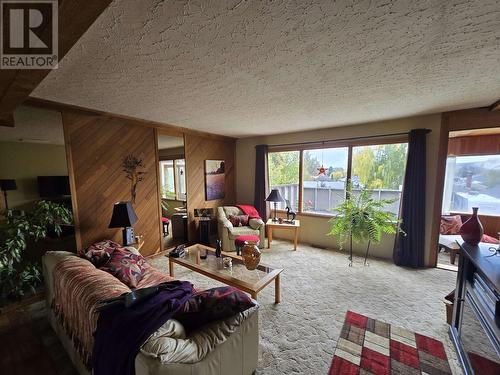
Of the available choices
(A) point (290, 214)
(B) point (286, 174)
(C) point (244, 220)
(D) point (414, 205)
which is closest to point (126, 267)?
(C) point (244, 220)

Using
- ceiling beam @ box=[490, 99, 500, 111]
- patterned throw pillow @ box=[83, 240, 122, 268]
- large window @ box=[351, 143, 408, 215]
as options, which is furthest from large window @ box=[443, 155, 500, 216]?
patterned throw pillow @ box=[83, 240, 122, 268]

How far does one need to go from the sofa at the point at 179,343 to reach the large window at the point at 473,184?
5.13 meters

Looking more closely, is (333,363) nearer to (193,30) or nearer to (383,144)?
(193,30)

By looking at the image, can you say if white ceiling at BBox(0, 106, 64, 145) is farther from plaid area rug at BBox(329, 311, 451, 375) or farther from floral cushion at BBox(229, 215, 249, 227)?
plaid area rug at BBox(329, 311, 451, 375)

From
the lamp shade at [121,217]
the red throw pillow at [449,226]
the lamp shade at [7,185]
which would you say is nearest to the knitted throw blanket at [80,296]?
the lamp shade at [121,217]

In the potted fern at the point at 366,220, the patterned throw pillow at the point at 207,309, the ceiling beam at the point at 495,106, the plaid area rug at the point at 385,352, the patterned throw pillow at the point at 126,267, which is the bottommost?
the plaid area rug at the point at 385,352

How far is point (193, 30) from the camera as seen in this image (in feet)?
3.97

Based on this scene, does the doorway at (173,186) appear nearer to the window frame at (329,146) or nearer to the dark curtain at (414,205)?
the window frame at (329,146)

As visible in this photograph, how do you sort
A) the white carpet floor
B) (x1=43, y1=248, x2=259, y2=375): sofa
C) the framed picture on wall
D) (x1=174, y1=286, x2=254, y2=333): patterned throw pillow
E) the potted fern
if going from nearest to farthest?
1. (x1=43, y1=248, x2=259, y2=375): sofa
2. (x1=174, y1=286, x2=254, y2=333): patterned throw pillow
3. the white carpet floor
4. the potted fern
5. the framed picture on wall

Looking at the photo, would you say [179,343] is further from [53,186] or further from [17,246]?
[53,186]

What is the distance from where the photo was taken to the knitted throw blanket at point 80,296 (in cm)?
134

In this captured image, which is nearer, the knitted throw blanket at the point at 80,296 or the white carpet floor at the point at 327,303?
the knitted throw blanket at the point at 80,296

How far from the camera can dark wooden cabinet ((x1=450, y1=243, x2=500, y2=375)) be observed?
1.15 meters

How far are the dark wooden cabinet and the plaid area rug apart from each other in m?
0.18
